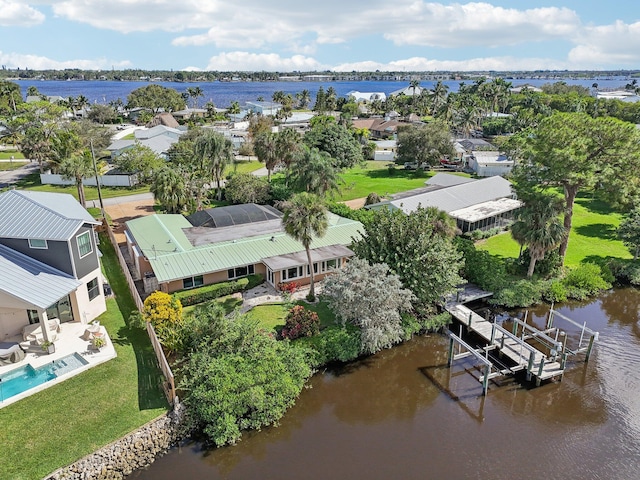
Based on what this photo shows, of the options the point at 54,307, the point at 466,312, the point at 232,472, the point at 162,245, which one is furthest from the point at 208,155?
the point at 232,472

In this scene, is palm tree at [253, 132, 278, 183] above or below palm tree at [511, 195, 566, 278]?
above

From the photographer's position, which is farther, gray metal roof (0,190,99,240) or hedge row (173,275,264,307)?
hedge row (173,275,264,307)

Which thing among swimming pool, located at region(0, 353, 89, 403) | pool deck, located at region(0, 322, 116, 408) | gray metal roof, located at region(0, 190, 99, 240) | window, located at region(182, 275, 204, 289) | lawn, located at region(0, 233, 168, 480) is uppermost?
gray metal roof, located at region(0, 190, 99, 240)

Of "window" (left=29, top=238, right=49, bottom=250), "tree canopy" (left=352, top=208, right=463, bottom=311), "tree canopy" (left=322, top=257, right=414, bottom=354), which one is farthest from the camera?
"tree canopy" (left=352, top=208, right=463, bottom=311)

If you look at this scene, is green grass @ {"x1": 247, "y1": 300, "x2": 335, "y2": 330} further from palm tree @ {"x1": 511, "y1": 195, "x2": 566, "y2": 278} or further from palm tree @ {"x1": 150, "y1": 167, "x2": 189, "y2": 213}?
palm tree @ {"x1": 150, "y1": 167, "x2": 189, "y2": 213}

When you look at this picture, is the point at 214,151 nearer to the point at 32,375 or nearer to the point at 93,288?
the point at 93,288

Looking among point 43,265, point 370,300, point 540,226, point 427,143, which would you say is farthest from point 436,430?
point 427,143

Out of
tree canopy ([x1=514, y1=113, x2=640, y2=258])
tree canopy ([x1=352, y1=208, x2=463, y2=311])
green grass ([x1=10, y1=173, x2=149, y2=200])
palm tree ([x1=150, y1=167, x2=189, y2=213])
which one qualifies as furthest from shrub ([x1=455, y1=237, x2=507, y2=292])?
green grass ([x1=10, y1=173, x2=149, y2=200])

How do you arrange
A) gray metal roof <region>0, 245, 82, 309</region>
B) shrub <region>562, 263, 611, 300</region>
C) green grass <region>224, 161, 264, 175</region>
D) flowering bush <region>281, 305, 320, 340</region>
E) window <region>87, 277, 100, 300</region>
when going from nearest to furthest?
gray metal roof <region>0, 245, 82, 309</region> → flowering bush <region>281, 305, 320, 340</region> → window <region>87, 277, 100, 300</region> → shrub <region>562, 263, 611, 300</region> → green grass <region>224, 161, 264, 175</region>

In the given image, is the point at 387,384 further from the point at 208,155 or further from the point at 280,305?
the point at 208,155

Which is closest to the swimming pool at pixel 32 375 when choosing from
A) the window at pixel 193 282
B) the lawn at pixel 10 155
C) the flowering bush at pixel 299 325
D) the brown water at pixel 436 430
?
the brown water at pixel 436 430
